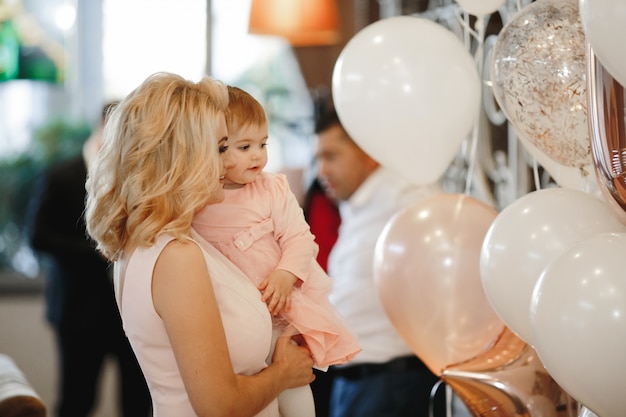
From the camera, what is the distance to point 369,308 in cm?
247

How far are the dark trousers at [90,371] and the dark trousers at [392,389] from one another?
1.32m

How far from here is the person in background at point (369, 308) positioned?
2.42m

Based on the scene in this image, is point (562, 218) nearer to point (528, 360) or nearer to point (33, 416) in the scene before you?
point (528, 360)

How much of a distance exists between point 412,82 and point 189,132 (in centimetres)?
63

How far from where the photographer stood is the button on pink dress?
4.93ft

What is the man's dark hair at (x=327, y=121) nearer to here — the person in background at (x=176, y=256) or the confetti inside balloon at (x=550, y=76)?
the confetti inside balloon at (x=550, y=76)

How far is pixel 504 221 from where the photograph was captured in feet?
4.96

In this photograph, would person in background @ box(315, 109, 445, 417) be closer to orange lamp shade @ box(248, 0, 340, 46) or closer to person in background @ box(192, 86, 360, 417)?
person in background @ box(192, 86, 360, 417)

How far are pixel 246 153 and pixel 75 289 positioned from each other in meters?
2.08

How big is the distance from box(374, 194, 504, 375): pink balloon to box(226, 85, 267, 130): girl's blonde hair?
588 millimetres

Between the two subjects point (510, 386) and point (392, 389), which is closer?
point (510, 386)

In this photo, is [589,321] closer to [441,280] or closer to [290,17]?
[441,280]

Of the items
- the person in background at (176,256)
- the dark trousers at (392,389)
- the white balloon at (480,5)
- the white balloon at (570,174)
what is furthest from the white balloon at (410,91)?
the dark trousers at (392,389)

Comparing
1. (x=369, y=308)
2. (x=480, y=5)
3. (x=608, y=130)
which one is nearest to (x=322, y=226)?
(x=369, y=308)
